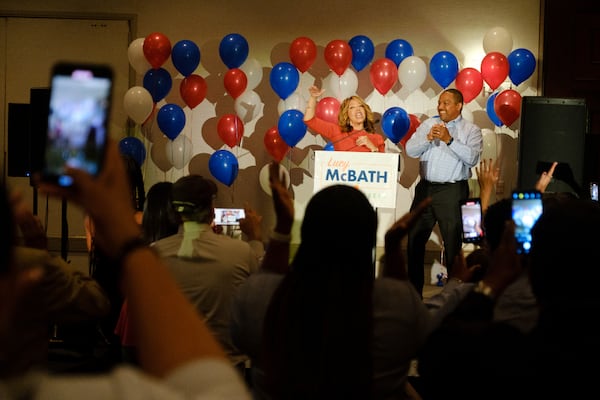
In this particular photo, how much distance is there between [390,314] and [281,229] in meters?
0.36

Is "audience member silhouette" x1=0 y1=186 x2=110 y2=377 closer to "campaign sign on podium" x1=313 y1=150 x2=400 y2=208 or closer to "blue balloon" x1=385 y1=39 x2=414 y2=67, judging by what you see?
"campaign sign on podium" x1=313 y1=150 x2=400 y2=208

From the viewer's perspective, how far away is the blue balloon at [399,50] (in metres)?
5.95

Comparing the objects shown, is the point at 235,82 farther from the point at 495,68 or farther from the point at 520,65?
the point at 520,65

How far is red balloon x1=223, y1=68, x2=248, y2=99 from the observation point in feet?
19.4

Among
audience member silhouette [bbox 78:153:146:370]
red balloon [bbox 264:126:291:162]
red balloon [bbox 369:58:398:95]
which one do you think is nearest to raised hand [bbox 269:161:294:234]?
audience member silhouette [bbox 78:153:146:370]

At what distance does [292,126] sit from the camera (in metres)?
5.71

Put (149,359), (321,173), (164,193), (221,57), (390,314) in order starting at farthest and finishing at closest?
(221,57) < (321,173) < (164,193) < (390,314) < (149,359)

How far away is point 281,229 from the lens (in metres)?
1.76

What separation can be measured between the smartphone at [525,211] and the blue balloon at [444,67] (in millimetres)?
4052

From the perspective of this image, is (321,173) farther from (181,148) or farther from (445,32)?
(445,32)

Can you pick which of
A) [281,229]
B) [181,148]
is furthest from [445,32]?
[281,229]

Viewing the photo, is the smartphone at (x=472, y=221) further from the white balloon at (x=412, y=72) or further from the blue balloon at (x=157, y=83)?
the blue balloon at (x=157, y=83)

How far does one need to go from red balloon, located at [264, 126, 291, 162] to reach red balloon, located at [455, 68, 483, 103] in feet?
5.09

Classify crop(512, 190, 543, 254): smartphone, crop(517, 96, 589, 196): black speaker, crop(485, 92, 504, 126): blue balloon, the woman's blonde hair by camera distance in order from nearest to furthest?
crop(512, 190, 543, 254): smartphone → crop(517, 96, 589, 196): black speaker → the woman's blonde hair → crop(485, 92, 504, 126): blue balloon
